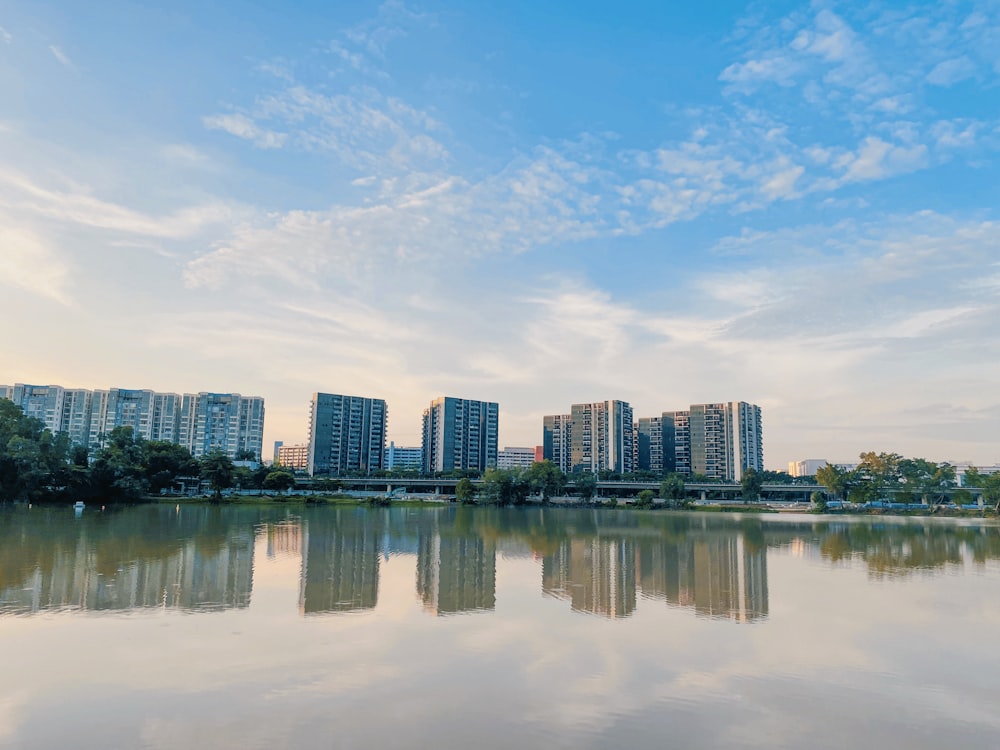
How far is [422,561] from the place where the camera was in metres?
25.1

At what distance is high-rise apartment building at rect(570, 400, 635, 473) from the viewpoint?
151 meters

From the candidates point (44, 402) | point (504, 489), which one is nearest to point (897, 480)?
point (504, 489)

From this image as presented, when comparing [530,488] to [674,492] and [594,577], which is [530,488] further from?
[594,577]

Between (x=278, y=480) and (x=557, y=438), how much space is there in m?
95.2

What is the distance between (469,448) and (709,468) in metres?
55.5

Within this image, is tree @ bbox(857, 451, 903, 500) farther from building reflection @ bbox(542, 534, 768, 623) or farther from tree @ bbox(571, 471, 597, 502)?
building reflection @ bbox(542, 534, 768, 623)

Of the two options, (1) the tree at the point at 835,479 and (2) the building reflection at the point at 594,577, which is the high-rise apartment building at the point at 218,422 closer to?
(1) the tree at the point at 835,479

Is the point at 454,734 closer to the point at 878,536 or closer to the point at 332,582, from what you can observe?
the point at 332,582

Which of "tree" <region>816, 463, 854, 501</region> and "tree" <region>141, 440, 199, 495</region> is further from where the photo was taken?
"tree" <region>816, 463, 854, 501</region>

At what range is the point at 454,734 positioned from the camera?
8461mm

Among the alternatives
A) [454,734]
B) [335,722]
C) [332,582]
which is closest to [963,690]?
[454,734]

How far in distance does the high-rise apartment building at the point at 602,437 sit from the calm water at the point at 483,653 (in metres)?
127

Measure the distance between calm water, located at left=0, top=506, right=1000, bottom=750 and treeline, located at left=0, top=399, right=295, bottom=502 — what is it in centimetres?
3472

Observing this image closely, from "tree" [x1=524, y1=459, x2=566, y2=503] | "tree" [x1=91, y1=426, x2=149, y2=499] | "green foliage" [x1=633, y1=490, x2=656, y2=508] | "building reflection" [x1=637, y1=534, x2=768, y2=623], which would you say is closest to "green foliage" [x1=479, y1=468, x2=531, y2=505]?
"tree" [x1=524, y1=459, x2=566, y2=503]
